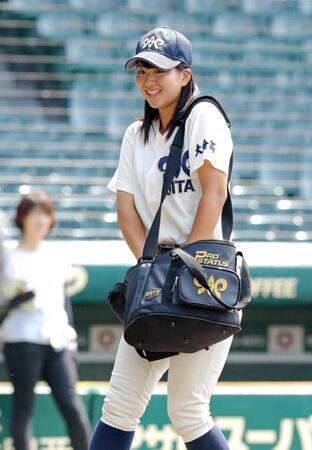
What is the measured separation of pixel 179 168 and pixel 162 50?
36 cm

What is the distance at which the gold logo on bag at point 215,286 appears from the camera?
3.15 metres

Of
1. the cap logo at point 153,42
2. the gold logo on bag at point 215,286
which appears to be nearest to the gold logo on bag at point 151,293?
the gold logo on bag at point 215,286

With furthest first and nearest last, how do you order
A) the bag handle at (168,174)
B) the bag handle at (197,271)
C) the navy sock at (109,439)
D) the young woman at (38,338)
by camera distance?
the young woman at (38,338)
the navy sock at (109,439)
the bag handle at (168,174)
the bag handle at (197,271)

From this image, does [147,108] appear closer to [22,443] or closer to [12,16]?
[22,443]

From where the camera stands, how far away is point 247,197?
8.59m

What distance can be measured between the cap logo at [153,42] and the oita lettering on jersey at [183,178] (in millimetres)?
334

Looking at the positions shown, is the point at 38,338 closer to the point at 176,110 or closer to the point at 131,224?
the point at 131,224

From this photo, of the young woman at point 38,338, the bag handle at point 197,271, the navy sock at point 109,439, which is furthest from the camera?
the young woman at point 38,338

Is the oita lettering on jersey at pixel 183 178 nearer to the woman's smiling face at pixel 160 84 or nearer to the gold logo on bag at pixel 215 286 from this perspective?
the woman's smiling face at pixel 160 84

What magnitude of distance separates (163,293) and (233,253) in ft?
0.85

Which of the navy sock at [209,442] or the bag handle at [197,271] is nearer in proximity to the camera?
the bag handle at [197,271]

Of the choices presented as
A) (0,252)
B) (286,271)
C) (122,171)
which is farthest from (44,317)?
(286,271)

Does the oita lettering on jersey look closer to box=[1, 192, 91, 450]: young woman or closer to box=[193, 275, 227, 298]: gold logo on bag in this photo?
box=[193, 275, 227, 298]: gold logo on bag

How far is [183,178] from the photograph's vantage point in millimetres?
3314
